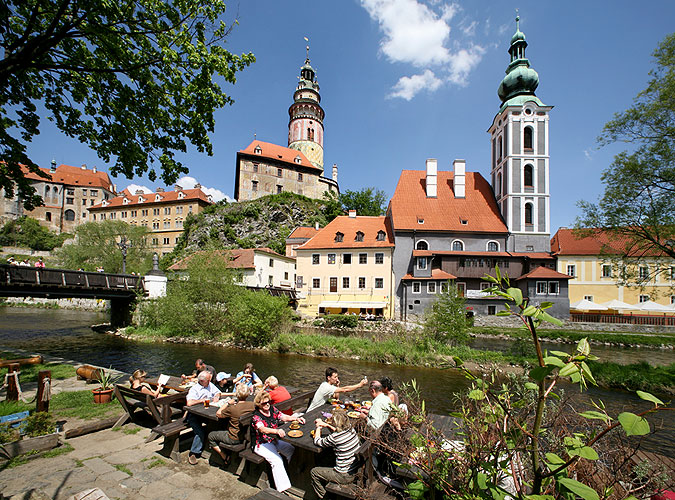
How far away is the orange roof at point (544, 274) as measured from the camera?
107ft

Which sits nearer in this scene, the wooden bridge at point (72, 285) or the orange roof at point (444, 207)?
the wooden bridge at point (72, 285)

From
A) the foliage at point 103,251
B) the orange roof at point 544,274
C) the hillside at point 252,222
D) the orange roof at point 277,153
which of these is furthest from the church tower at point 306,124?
the orange roof at point 544,274

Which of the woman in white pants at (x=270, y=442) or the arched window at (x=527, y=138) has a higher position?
the arched window at (x=527, y=138)

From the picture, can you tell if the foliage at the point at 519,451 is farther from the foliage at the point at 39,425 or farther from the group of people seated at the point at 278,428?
the foliage at the point at 39,425

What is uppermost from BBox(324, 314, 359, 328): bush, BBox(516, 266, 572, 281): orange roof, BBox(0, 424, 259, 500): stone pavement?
BBox(516, 266, 572, 281): orange roof

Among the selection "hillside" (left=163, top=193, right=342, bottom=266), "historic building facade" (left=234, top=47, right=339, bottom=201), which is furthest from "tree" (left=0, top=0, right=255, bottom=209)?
"historic building facade" (left=234, top=47, right=339, bottom=201)

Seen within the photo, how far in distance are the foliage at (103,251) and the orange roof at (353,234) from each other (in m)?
29.1

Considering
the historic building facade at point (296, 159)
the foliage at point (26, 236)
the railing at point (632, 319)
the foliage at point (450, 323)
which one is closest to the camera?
the foliage at point (450, 323)

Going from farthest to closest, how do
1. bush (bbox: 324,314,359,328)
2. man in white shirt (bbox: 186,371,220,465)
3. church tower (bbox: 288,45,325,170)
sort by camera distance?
church tower (bbox: 288,45,325,170) → bush (bbox: 324,314,359,328) → man in white shirt (bbox: 186,371,220,465)

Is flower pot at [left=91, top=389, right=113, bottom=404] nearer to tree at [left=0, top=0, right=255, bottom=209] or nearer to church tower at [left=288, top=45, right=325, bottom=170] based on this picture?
tree at [left=0, top=0, right=255, bottom=209]

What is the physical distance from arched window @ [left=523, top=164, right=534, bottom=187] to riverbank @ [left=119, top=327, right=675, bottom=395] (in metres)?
23.9

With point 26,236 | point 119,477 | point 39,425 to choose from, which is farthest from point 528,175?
point 26,236

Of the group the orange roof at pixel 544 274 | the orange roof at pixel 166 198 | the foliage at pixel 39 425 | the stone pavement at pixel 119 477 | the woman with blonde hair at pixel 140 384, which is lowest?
the stone pavement at pixel 119 477

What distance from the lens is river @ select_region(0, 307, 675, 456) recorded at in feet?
39.6
